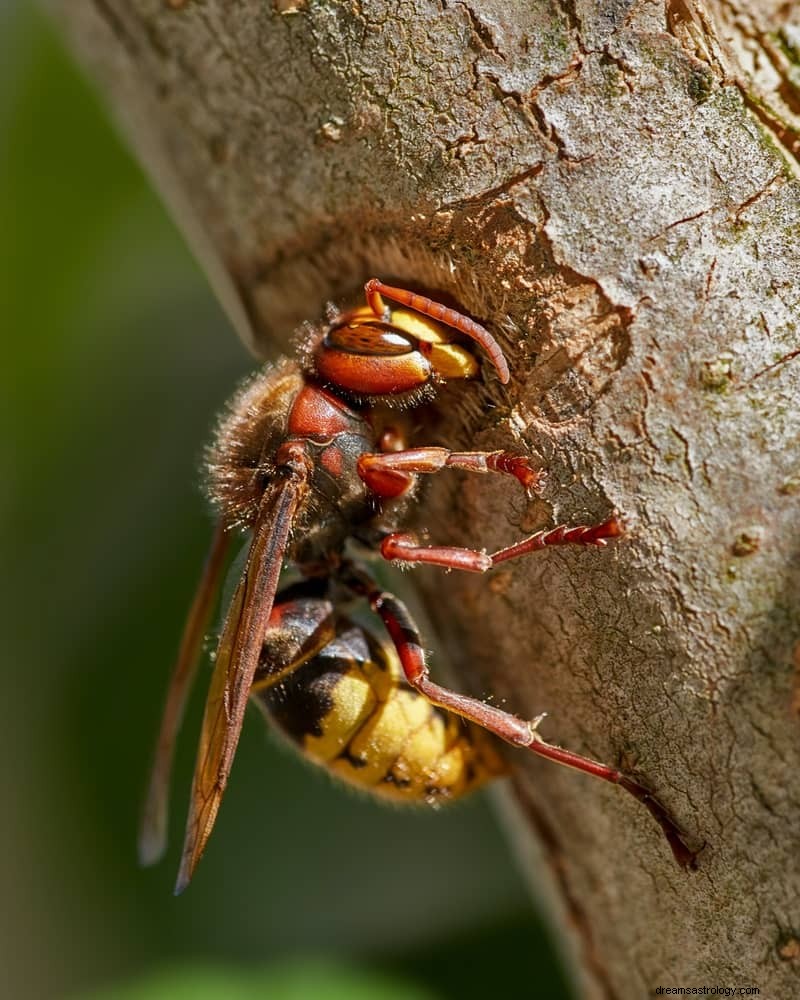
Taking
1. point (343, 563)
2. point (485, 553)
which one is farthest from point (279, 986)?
point (485, 553)

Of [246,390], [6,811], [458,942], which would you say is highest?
[246,390]

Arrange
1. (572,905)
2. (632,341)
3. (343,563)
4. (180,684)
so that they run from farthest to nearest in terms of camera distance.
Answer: (180,684) → (343,563) → (572,905) → (632,341)

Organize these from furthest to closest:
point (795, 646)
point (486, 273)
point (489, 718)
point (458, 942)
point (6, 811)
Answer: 1. point (6, 811)
2. point (458, 942)
3. point (489, 718)
4. point (486, 273)
5. point (795, 646)

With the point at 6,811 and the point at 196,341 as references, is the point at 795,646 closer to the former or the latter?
the point at 196,341

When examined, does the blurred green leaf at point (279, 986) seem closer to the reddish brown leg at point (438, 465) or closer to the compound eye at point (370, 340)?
the reddish brown leg at point (438, 465)

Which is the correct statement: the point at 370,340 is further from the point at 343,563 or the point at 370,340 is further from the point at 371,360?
the point at 343,563

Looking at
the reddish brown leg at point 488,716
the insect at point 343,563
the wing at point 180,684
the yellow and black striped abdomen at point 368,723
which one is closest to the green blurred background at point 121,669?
the wing at point 180,684

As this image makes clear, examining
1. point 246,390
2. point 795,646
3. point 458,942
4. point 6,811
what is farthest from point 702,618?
point 6,811
